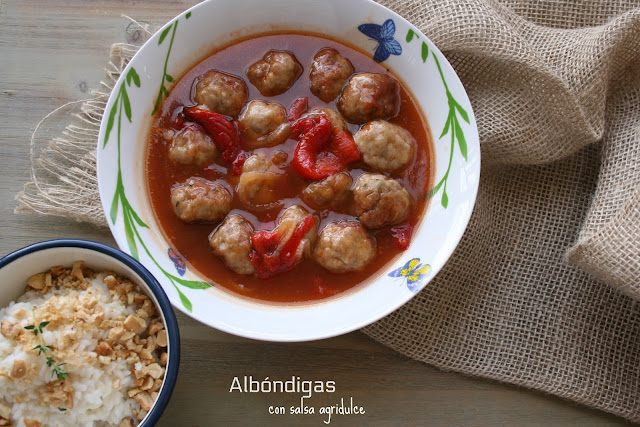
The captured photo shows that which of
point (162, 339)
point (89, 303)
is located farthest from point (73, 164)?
point (162, 339)

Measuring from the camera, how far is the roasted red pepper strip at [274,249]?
3.47 metres

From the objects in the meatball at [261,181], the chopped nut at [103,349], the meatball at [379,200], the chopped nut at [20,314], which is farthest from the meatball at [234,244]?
the chopped nut at [20,314]

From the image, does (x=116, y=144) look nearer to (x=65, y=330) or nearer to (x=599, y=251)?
(x=65, y=330)

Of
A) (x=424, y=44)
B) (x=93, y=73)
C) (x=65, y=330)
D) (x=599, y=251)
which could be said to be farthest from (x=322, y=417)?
(x=93, y=73)

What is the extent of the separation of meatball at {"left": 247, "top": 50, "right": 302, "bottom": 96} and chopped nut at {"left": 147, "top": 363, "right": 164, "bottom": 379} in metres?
1.67

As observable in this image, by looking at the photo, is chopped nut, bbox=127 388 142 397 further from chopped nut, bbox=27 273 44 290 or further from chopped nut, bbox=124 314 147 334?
chopped nut, bbox=27 273 44 290

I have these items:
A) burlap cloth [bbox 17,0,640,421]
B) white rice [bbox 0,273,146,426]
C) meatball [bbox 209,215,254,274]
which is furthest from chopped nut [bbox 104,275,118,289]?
burlap cloth [bbox 17,0,640,421]

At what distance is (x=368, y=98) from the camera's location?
11.7 feet

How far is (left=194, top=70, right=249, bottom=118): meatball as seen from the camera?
358 centimetres

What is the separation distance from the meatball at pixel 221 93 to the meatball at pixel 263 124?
2.9 inches

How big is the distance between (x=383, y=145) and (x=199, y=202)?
1096 mm

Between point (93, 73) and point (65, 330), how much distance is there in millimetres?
1842

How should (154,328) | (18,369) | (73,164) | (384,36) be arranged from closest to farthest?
(18,369) < (154,328) < (384,36) < (73,164)

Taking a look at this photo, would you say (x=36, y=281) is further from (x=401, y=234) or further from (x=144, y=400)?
(x=401, y=234)
